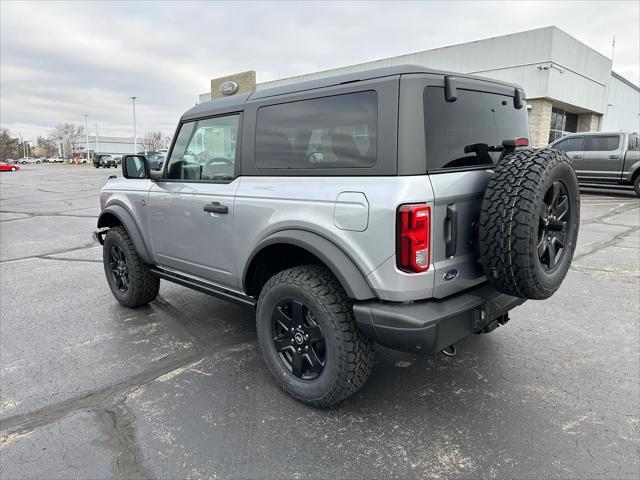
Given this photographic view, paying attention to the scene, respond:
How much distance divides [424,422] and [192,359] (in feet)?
6.01

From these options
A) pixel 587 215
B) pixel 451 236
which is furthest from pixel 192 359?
pixel 587 215

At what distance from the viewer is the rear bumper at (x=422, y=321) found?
2.35 meters

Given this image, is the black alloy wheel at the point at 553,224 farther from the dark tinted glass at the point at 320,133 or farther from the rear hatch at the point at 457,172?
the dark tinted glass at the point at 320,133

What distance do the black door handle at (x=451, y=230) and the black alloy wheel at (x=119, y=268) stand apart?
3393 millimetres

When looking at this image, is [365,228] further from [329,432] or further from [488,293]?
[329,432]

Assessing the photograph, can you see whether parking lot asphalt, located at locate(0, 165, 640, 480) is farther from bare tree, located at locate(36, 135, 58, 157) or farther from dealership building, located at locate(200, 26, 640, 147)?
bare tree, located at locate(36, 135, 58, 157)

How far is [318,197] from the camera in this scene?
8.65ft

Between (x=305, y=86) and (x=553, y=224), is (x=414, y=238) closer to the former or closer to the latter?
(x=553, y=224)

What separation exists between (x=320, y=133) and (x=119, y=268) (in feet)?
9.93

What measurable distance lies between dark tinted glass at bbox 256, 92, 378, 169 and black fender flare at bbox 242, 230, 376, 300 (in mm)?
451

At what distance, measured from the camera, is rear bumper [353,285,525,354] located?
7.72 feet

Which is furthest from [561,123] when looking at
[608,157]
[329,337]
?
[329,337]

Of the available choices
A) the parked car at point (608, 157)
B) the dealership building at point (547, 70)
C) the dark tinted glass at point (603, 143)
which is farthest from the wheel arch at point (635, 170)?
the dealership building at point (547, 70)

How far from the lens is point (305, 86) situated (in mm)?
2943
